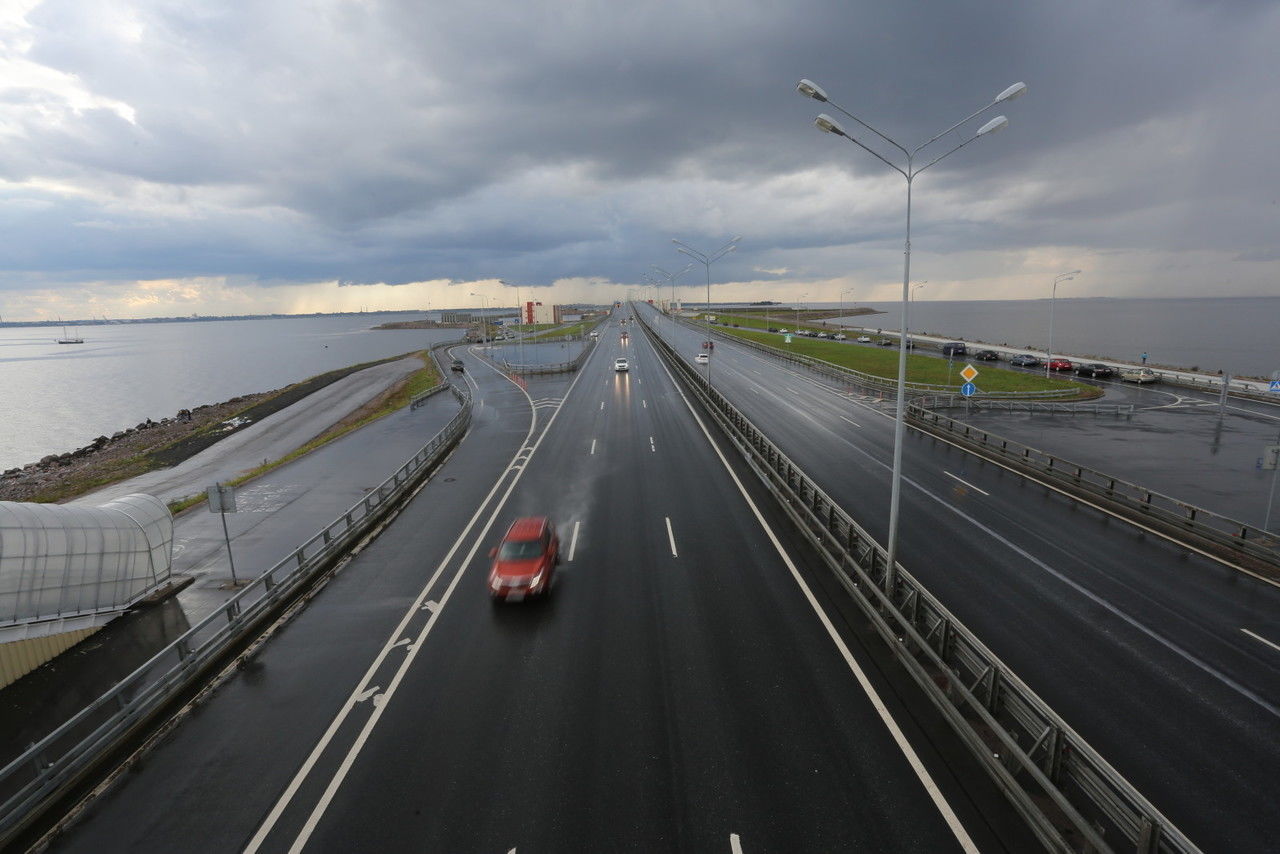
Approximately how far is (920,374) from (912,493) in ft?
132

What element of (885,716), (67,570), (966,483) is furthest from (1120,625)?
(67,570)

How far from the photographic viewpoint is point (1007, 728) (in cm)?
943

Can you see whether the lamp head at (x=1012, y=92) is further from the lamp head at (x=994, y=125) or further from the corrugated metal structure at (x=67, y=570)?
the corrugated metal structure at (x=67, y=570)

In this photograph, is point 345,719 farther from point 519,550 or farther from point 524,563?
point 519,550

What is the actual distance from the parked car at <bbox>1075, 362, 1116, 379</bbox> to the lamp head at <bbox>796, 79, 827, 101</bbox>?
2276 inches

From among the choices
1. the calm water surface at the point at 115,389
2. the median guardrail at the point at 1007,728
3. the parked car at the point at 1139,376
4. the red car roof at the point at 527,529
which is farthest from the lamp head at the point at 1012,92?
the calm water surface at the point at 115,389

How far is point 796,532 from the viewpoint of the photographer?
1836 cm

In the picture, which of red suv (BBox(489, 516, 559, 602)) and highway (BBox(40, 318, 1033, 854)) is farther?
red suv (BBox(489, 516, 559, 602))

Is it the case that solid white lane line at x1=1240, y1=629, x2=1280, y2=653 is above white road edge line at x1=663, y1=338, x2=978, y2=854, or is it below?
below

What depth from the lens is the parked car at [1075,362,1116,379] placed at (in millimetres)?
54000

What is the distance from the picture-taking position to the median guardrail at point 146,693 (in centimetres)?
824

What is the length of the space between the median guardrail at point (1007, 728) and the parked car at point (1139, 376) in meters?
52.5

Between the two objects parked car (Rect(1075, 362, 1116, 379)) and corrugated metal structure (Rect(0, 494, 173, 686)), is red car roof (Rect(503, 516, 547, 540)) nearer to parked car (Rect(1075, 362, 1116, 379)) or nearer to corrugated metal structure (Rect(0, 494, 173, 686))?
corrugated metal structure (Rect(0, 494, 173, 686))

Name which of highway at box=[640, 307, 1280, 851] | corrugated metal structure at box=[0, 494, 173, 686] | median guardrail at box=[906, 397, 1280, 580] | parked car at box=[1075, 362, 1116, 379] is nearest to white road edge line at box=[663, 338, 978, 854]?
highway at box=[640, 307, 1280, 851]
